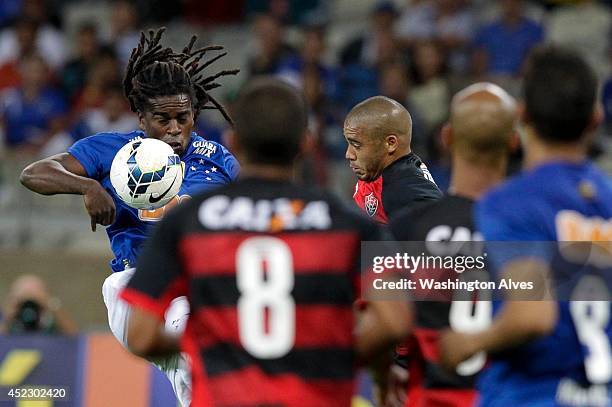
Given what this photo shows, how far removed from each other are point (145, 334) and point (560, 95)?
155 centimetres

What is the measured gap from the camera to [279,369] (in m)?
4.12

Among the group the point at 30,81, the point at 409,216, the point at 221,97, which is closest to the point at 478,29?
the point at 221,97

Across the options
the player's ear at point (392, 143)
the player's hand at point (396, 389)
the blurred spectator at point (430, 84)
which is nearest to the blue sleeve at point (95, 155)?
the player's ear at point (392, 143)

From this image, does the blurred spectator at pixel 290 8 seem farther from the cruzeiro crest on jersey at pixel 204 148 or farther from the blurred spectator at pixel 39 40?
the cruzeiro crest on jersey at pixel 204 148

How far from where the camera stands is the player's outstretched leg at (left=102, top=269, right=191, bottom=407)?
6.68 metres

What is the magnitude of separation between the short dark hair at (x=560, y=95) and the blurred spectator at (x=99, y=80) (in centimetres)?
983

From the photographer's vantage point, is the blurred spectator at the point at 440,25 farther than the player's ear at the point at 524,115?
Yes

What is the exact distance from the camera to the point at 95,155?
6938 mm

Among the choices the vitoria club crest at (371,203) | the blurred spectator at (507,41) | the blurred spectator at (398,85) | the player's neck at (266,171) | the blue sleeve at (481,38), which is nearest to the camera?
the player's neck at (266,171)

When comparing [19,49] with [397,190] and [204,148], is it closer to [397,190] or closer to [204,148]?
[204,148]

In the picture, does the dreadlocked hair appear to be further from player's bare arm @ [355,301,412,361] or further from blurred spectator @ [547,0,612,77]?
blurred spectator @ [547,0,612,77]

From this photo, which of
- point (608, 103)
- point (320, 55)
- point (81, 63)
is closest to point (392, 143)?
point (608, 103)

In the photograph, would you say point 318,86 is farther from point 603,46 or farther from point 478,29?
point 603,46

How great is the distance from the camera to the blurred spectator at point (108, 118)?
42.3 ft
